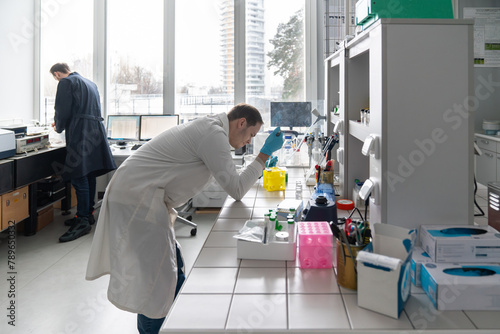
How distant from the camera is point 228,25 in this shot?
4527 millimetres

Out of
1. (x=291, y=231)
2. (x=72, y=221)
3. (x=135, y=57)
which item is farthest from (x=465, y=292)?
(x=135, y=57)

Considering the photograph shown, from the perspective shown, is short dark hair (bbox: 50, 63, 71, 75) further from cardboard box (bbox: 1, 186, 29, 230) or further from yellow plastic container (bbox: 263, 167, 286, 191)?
yellow plastic container (bbox: 263, 167, 286, 191)

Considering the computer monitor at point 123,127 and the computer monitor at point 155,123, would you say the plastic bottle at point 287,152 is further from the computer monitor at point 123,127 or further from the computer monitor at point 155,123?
the computer monitor at point 123,127

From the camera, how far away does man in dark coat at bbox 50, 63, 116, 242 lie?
11.3 feet

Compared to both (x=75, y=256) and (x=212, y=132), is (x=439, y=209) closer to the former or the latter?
(x=212, y=132)

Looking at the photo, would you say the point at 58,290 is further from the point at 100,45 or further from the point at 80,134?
the point at 100,45

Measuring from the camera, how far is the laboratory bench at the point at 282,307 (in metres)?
0.87

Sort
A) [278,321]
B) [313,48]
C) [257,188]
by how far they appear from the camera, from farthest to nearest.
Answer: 1. [313,48]
2. [257,188]
3. [278,321]

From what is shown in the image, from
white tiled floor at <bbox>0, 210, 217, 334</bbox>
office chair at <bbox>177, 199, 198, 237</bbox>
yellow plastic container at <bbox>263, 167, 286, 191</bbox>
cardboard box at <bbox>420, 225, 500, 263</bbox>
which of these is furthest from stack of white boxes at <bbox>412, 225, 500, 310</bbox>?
office chair at <bbox>177, 199, 198, 237</bbox>

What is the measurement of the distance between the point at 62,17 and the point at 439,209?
477 centimetres

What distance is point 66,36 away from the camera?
15.1ft

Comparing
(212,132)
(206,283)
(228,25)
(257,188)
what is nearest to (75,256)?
(257,188)

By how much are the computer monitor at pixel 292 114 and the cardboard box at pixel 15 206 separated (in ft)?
7.68

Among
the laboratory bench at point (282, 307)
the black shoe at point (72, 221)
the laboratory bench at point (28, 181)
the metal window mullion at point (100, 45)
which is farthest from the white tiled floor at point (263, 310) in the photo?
the metal window mullion at point (100, 45)
